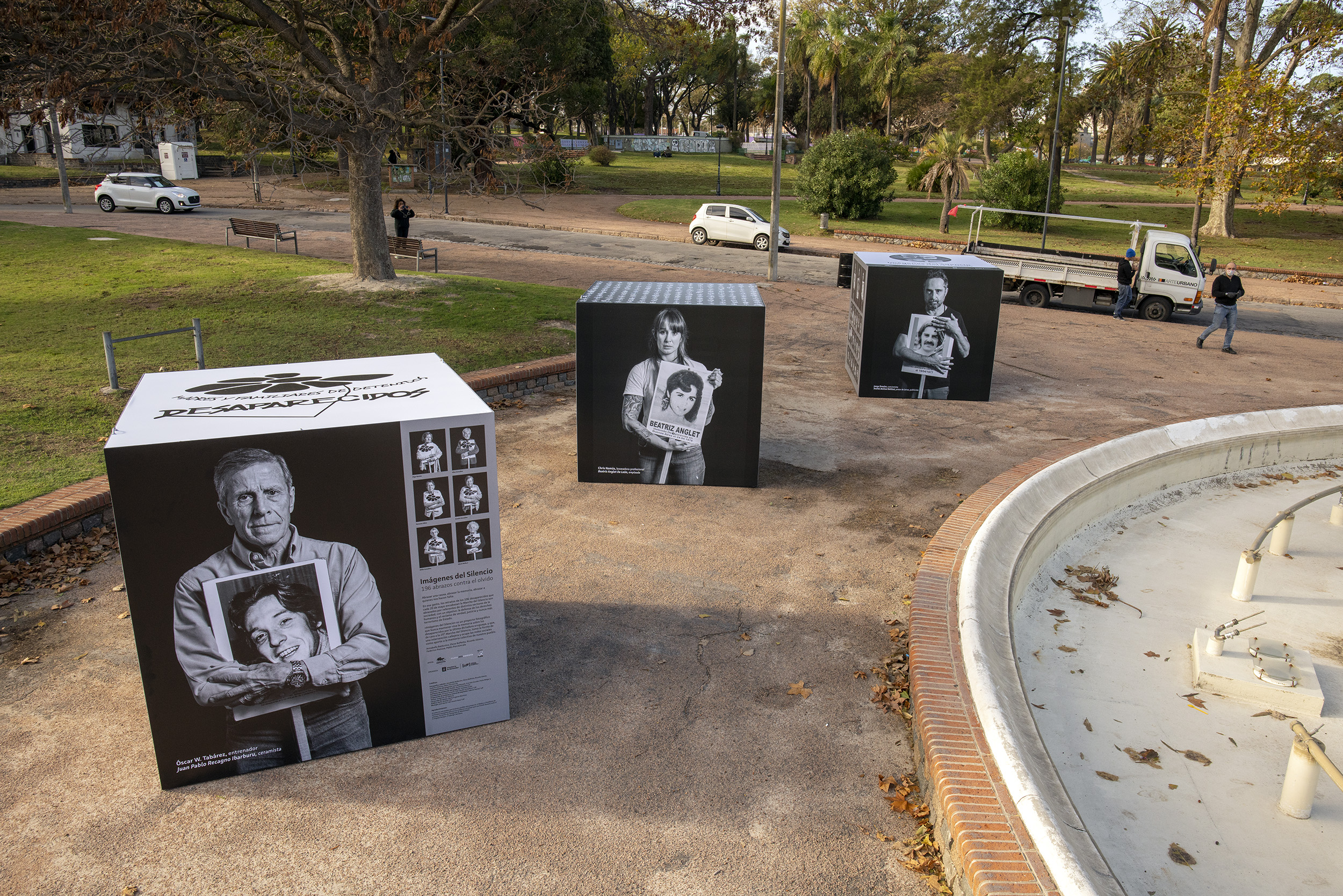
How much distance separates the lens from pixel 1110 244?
33.5 meters

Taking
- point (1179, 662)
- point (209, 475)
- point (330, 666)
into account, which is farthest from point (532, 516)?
point (1179, 662)

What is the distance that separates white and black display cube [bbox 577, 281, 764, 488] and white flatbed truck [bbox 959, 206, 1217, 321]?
1346cm

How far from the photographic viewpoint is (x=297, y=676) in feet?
16.5

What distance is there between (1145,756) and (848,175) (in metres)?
33.3

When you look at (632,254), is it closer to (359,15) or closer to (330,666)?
(359,15)

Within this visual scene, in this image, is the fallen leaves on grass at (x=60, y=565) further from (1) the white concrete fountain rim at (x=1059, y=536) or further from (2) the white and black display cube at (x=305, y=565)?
(1) the white concrete fountain rim at (x=1059, y=536)

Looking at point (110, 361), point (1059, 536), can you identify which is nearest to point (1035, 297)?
point (1059, 536)

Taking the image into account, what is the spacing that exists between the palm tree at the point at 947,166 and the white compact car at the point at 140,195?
27932mm

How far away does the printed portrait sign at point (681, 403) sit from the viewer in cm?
934

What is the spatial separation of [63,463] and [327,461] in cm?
568

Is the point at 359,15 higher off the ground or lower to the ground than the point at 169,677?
higher

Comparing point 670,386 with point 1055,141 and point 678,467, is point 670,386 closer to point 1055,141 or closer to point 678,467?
point 678,467

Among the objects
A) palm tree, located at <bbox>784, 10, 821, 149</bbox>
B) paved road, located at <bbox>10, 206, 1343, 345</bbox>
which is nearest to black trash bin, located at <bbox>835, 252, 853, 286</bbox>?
paved road, located at <bbox>10, 206, 1343, 345</bbox>

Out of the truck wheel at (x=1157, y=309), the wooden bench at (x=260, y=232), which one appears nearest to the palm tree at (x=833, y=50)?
the truck wheel at (x=1157, y=309)
